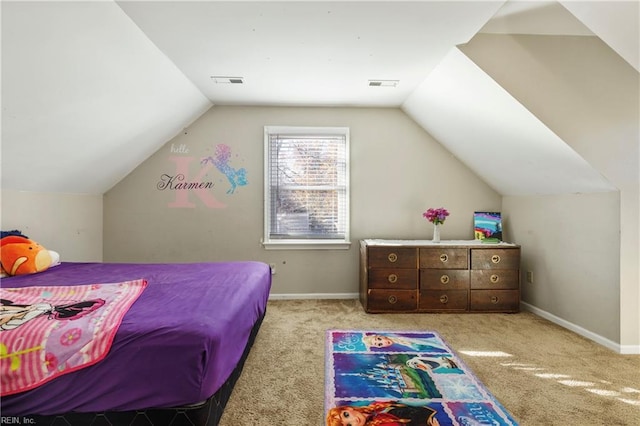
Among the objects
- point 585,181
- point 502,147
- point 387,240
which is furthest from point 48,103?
point 585,181

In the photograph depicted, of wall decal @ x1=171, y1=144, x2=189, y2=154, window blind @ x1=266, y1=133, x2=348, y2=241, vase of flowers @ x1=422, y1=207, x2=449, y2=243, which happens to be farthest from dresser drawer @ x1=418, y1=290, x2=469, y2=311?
wall decal @ x1=171, y1=144, x2=189, y2=154

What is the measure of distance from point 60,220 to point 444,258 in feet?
12.0

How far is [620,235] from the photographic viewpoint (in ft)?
8.08

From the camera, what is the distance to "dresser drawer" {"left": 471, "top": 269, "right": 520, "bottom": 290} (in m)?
3.32

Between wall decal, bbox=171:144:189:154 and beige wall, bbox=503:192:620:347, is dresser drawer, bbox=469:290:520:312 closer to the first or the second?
beige wall, bbox=503:192:620:347

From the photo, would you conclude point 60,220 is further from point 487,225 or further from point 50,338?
point 487,225

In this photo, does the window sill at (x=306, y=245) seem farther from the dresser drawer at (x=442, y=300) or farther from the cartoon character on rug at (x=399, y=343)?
the cartoon character on rug at (x=399, y=343)

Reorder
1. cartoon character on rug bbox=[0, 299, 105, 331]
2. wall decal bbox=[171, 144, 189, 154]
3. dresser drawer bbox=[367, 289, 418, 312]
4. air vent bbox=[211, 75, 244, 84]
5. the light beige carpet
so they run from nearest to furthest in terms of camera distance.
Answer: cartoon character on rug bbox=[0, 299, 105, 331] < the light beige carpet < air vent bbox=[211, 75, 244, 84] < dresser drawer bbox=[367, 289, 418, 312] < wall decal bbox=[171, 144, 189, 154]

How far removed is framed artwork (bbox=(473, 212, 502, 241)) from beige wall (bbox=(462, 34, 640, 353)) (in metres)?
1.20

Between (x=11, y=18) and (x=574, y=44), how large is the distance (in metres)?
3.38

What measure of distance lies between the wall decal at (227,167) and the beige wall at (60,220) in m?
1.26

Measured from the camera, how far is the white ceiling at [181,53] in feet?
5.77

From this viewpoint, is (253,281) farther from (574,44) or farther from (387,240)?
(574,44)

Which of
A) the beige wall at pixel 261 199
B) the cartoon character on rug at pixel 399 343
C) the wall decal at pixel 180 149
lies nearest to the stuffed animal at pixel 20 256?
the beige wall at pixel 261 199
